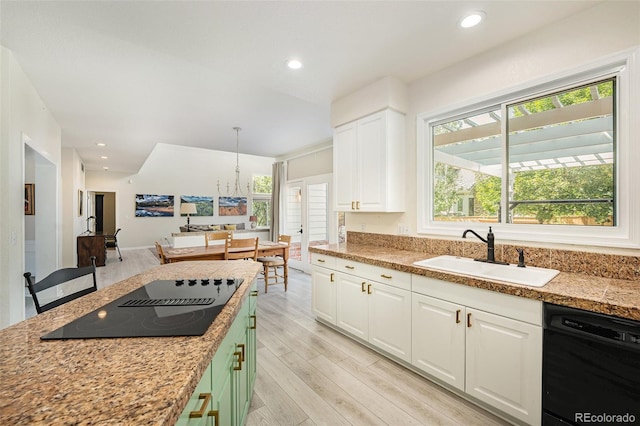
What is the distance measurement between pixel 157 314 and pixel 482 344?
183 cm

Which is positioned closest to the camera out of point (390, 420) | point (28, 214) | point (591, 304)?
point (591, 304)

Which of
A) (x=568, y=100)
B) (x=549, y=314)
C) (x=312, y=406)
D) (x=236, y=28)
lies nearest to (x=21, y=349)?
(x=312, y=406)

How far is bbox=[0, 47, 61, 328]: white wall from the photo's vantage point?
221cm

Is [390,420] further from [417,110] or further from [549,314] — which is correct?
[417,110]

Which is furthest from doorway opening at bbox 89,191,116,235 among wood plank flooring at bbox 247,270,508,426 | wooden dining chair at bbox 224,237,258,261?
wood plank flooring at bbox 247,270,508,426

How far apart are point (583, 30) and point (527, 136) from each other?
2.35ft

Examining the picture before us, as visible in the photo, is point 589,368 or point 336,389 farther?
point 336,389

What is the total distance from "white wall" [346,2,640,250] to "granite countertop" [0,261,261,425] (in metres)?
2.48

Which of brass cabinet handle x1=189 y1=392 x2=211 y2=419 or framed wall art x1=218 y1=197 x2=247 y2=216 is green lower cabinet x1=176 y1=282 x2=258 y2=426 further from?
framed wall art x1=218 y1=197 x2=247 y2=216

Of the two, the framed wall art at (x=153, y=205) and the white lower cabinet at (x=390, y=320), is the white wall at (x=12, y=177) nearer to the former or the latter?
the white lower cabinet at (x=390, y=320)

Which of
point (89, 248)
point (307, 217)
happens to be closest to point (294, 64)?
point (307, 217)

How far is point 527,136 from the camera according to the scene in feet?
7.20

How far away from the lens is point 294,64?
2.44m

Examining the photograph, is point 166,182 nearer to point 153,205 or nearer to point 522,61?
point 153,205
